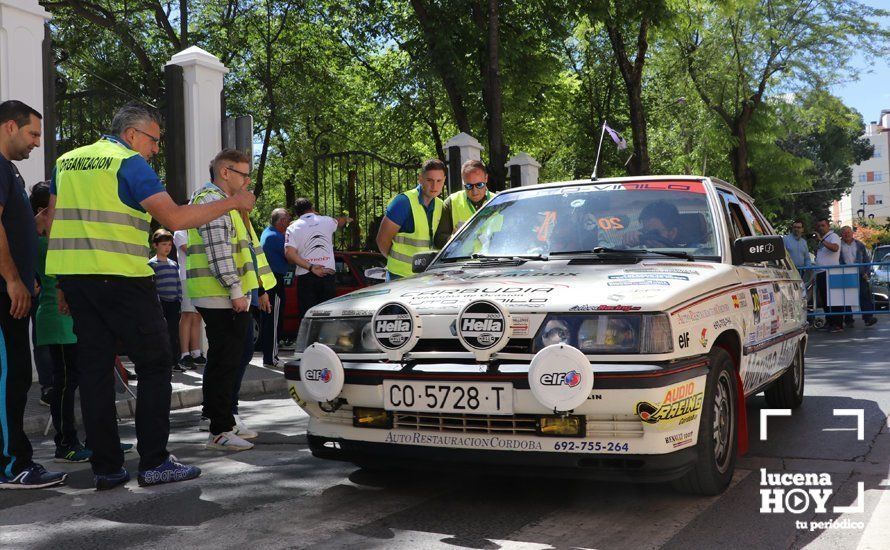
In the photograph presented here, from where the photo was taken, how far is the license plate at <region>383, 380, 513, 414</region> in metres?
3.84

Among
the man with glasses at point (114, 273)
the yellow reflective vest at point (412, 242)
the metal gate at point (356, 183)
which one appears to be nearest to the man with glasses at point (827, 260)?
the metal gate at point (356, 183)

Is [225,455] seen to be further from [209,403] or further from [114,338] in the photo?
[114,338]

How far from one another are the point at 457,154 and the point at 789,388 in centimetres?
1027

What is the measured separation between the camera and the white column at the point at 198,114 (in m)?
11.9

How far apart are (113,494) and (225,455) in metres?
1.10

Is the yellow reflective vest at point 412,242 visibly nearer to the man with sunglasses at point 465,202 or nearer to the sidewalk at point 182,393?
the man with sunglasses at point 465,202

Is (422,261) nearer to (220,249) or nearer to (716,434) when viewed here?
(220,249)

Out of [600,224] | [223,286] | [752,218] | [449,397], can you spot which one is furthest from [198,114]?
[449,397]

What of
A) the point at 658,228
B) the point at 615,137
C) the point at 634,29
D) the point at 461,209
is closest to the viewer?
the point at 658,228

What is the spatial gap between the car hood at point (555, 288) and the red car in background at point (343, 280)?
8.44 m

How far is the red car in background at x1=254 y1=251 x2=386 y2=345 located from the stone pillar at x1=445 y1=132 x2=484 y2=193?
2174mm

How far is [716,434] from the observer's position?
4273 millimetres

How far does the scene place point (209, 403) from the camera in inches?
228

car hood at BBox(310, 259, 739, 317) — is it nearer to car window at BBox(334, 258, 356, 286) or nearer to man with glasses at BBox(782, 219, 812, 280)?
car window at BBox(334, 258, 356, 286)
